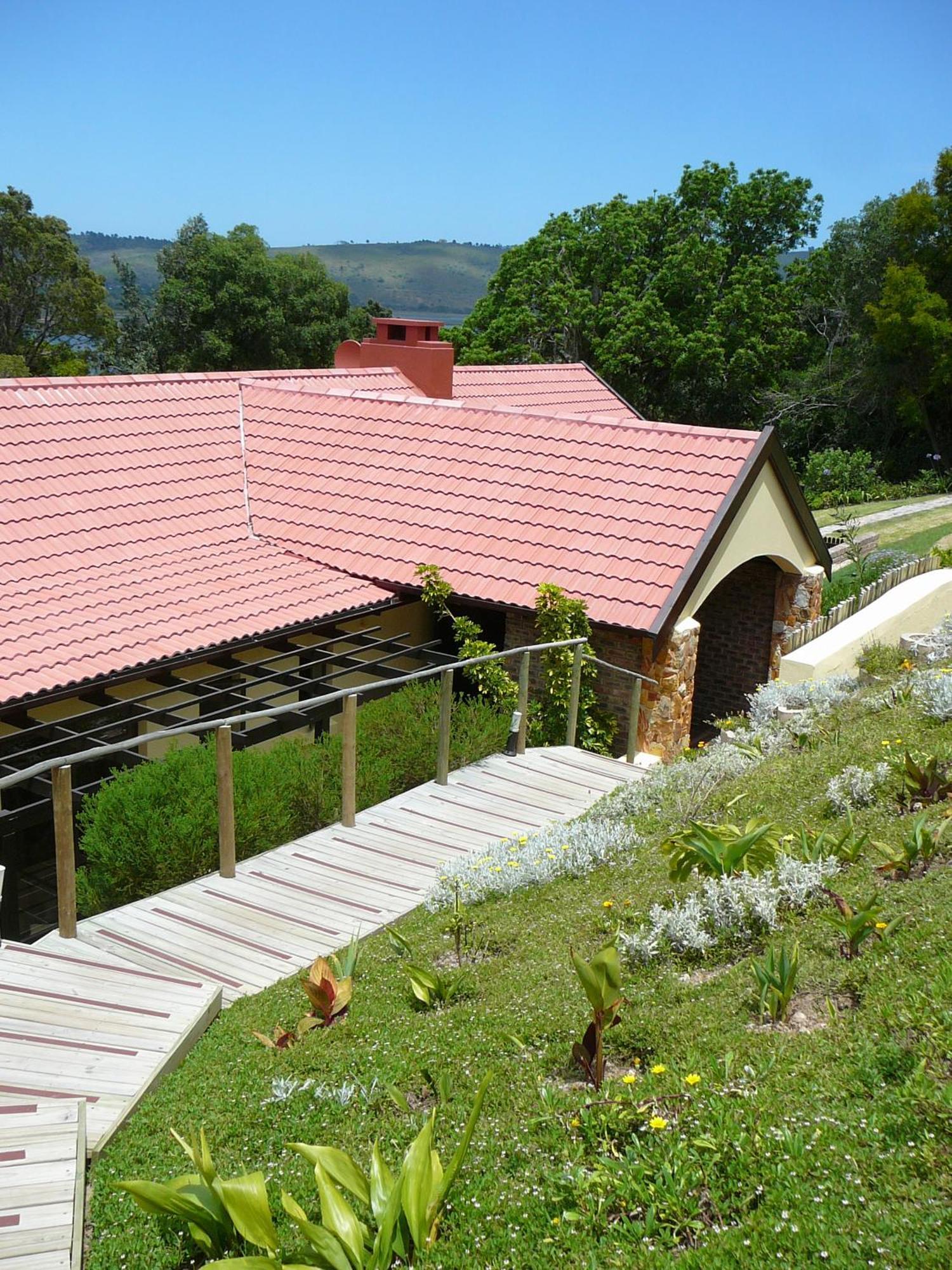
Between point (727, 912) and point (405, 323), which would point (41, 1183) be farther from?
point (405, 323)

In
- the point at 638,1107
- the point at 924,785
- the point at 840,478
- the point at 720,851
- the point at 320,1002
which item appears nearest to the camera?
the point at 638,1107

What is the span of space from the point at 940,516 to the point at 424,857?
71.1 ft

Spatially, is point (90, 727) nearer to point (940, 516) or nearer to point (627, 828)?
point (627, 828)

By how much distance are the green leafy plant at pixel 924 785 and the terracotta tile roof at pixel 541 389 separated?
58.7ft

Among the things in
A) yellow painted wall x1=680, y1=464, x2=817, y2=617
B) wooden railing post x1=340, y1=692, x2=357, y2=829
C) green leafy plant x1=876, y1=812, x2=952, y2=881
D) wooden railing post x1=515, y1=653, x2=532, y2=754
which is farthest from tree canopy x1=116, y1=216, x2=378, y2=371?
green leafy plant x1=876, y1=812, x2=952, y2=881

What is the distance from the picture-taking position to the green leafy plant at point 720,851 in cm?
658

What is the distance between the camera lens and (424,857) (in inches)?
356

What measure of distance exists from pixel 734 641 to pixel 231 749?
420 inches

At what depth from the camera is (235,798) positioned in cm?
891

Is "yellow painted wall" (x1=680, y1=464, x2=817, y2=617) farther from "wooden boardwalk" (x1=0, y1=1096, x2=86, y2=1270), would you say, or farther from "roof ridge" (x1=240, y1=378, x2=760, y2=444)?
"wooden boardwalk" (x1=0, y1=1096, x2=86, y2=1270)

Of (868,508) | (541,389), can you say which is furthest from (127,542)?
(868,508)

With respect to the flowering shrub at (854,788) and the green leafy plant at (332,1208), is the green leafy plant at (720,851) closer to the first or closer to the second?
the flowering shrub at (854,788)

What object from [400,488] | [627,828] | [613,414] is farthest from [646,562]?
[613,414]

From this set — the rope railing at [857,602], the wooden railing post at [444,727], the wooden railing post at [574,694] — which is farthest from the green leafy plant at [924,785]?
the rope railing at [857,602]
